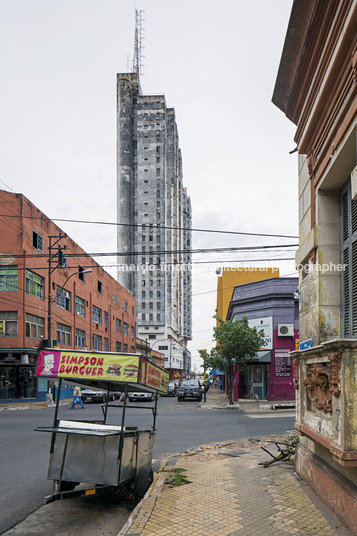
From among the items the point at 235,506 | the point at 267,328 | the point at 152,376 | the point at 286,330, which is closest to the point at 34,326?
the point at 267,328

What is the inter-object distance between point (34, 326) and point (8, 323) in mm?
2441

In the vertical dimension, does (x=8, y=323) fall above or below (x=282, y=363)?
above

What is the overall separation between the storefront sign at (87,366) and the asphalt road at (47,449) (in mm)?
2060

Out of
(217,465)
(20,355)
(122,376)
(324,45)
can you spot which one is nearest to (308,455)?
(217,465)

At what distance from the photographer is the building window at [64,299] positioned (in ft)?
128

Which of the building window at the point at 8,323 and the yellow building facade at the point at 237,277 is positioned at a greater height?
the yellow building facade at the point at 237,277

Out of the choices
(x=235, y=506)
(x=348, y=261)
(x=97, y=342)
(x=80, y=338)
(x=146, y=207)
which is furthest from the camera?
(x=146, y=207)

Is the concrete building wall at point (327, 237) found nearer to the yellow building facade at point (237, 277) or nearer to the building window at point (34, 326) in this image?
the building window at point (34, 326)

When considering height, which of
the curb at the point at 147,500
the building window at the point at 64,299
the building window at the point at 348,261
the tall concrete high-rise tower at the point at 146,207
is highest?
the tall concrete high-rise tower at the point at 146,207

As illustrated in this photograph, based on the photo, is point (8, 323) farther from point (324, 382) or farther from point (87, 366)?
point (324, 382)

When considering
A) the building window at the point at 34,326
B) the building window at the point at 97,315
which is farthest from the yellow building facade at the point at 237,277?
the building window at the point at 34,326

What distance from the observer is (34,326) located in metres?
34.1

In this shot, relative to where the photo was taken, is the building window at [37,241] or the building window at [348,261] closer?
the building window at [348,261]

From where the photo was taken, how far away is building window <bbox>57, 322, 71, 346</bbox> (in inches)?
1537
